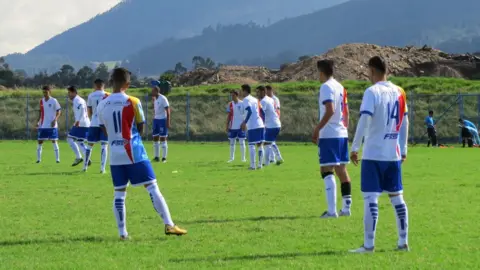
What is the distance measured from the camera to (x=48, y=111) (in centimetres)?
2480

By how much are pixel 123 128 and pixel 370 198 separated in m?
3.32

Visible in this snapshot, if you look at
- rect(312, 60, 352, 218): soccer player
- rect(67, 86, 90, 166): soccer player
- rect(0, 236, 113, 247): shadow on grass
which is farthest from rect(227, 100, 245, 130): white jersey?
rect(0, 236, 113, 247): shadow on grass

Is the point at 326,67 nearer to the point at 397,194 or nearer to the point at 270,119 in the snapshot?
the point at 397,194

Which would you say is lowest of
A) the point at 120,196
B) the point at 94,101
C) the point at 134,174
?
the point at 120,196

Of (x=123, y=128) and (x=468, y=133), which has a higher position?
(x=123, y=128)

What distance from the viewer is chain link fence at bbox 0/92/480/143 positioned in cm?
4644

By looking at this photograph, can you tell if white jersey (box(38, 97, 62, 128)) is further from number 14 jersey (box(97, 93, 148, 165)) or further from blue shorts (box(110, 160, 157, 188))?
blue shorts (box(110, 160, 157, 188))

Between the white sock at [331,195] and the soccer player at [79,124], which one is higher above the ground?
the soccer player at [79,124]

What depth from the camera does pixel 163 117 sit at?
26344 mm

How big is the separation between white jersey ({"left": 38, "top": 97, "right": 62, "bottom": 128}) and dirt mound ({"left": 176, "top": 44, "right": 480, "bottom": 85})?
1678 inches

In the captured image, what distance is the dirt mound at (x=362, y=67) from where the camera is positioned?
67875 millimetres

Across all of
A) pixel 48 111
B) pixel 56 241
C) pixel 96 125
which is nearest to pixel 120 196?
pixel 56 241

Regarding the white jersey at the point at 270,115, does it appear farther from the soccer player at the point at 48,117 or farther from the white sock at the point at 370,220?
the white sock at the point at 370,220

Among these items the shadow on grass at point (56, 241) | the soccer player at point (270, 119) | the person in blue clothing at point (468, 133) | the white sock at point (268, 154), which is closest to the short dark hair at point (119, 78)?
the shadow on grass at point (56, 241)
